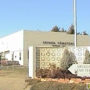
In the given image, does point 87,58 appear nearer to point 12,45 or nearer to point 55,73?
point 55,73

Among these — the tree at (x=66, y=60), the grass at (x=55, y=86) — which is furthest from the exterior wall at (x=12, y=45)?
the grass at (x=55, y=86)

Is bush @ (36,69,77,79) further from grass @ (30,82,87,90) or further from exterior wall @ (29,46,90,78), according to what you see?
grass @ (30,82,87,90)

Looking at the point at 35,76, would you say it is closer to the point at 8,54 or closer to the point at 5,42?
the point at 8,54

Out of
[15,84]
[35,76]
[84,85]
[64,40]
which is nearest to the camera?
[84,85]

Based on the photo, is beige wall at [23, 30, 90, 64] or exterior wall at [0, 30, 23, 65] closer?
beige wall at [23, 30, 90, 64]

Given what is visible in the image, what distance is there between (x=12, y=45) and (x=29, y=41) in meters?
6.24

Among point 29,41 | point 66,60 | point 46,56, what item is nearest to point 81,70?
point 66,60

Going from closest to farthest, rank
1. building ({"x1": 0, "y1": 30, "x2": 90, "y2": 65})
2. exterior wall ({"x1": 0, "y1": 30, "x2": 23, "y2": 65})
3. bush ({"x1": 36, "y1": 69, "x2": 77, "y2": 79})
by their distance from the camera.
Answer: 1. bush ({"x1": 36, "y1": 69, "x2": 77, "y2": 79})
2. building ({"x1": 0, "y1": 30, "x2": 90, "y2": 65})
3. exterior wall ({"x1": 0, "y1": 30, "x2": 23, "y2": 65})

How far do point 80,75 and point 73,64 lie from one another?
2.39 feet

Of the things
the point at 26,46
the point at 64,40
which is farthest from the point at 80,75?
the point at 64,40

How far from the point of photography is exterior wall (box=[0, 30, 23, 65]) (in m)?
54.3

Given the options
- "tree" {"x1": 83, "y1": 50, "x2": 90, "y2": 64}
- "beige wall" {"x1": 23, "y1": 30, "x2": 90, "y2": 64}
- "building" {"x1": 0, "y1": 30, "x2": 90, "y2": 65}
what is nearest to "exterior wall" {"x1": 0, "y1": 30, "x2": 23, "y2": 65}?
"building" {"x1": 0, "y1": 30, "x2": 90, "y2": 65}

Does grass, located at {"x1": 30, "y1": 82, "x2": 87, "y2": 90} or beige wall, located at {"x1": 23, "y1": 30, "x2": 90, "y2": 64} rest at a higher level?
beige wall, located at {"x1": 23, "y1": 30, "x2": 90, "y2": 64}

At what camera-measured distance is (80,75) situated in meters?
17.0
